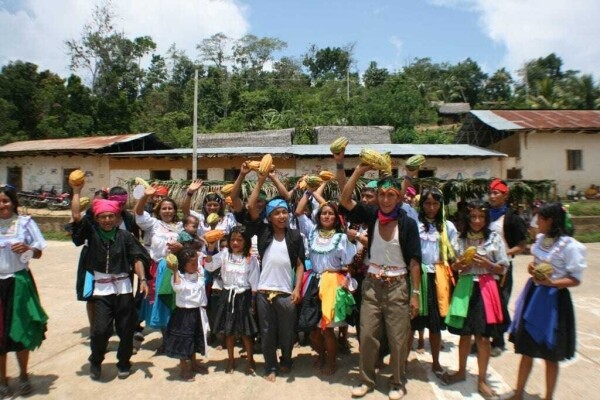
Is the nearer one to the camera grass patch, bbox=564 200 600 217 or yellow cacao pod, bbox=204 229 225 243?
yellow cacao pod, bbox=204 229 225 243

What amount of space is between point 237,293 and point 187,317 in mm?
518

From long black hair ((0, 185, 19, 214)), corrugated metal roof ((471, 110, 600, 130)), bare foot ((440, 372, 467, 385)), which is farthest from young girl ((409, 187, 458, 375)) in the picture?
corrugated metal roof ((471, 110, 600, 130))

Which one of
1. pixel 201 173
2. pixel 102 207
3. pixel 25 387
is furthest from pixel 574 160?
pixel 25 387

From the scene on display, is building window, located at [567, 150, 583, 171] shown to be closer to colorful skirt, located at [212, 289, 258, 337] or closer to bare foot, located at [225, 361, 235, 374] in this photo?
colorful skirt, located at [212, 289, 258, 337]

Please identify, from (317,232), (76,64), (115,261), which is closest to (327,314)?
(317,232)

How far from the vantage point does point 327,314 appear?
3.80 meters

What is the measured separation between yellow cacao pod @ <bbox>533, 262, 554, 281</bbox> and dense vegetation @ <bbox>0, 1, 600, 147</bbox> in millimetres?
23414

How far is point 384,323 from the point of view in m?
3.60

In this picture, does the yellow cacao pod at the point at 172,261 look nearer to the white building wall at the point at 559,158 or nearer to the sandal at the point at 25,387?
the sandal at the point at 25,387

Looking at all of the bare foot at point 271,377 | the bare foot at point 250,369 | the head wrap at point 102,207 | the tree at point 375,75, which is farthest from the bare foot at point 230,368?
the tree at point 375,75

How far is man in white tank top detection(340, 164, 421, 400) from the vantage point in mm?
3498

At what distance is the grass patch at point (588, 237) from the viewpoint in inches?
513

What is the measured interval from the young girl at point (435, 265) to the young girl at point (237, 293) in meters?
1.54

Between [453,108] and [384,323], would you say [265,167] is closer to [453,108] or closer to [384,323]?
[384,323]
